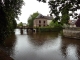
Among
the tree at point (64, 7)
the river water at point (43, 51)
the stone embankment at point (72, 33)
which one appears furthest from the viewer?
the stone embankment at point (72, 33)

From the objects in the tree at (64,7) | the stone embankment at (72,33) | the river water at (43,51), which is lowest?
the river water at (43,51)

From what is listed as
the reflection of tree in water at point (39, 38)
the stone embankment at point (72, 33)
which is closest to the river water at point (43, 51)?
the reflection of tree in water at point (39, 38)

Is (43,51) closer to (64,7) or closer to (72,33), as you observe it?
(64,7)

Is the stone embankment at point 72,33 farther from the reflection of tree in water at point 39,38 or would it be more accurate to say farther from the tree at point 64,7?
the tree at point 64,7

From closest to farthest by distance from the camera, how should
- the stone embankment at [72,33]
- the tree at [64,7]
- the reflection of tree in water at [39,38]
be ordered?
1. the tree at [64,7]
2. the reflection of tree in water at [39,38]
3. the stone embankment at [72,33]

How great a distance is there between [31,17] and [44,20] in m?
16.4

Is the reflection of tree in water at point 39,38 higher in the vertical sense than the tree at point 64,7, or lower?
lower

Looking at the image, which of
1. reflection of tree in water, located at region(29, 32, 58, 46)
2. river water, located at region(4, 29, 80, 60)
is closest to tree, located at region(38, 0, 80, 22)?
river water, located at region(4, 29, 80, 60)

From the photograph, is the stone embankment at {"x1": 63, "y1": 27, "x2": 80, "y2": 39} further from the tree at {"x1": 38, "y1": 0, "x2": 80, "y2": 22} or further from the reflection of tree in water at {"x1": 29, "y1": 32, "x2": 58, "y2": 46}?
the tree at {"x1": 38, "y1": 0, "x2": 80, "y2": 22}

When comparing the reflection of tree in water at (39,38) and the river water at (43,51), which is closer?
the river water at (43,51)

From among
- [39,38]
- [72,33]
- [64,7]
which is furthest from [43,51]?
[72,33]

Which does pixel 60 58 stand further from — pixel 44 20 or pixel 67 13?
pixel 44 20

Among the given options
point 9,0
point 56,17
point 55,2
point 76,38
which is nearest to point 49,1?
point 55,2

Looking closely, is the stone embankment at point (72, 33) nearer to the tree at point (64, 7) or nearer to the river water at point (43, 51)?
the river water at point (43, 51)
